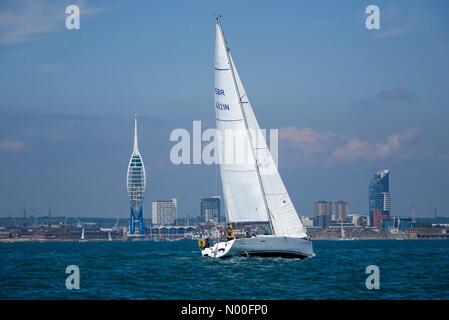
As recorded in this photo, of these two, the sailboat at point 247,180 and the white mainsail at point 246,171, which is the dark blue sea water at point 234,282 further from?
the white mainsail at point 246,171

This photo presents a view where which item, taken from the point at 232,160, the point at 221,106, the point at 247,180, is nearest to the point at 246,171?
the point at 247,180

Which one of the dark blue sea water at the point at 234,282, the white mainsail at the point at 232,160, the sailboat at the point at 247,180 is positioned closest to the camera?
the dark blue sea water at the point at 234,282

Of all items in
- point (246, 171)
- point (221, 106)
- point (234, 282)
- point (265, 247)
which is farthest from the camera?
point (246, 171)

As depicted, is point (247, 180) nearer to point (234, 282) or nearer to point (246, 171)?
point (246, 171)

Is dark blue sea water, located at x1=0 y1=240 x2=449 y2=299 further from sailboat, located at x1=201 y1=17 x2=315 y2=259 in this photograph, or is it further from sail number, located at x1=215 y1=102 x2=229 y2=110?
sail number, located at x1=215 y1=102 x2=229 y2=110

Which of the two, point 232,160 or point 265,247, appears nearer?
point 265,247

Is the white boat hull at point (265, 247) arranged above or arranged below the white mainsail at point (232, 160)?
below

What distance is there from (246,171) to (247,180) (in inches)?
18.2

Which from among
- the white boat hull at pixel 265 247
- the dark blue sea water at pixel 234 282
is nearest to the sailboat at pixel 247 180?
the white boat hull at pixel 265 247

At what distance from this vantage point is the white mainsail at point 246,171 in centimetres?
4556

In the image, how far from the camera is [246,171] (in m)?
46.5
